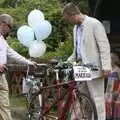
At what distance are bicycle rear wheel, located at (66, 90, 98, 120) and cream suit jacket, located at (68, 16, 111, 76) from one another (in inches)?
19.0

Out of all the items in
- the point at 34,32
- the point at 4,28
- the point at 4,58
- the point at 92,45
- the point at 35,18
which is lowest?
the point at 4,58

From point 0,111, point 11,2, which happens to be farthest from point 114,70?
point 11,2

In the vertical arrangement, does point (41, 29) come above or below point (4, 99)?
above

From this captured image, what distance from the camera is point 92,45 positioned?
26.2 ft

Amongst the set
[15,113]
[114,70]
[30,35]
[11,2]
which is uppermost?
[11,2]

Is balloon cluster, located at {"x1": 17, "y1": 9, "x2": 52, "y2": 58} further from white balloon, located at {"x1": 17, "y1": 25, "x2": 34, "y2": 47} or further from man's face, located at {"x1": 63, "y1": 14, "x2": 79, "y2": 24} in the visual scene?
man's face, located at {"x1": 63, "y1": 14, "x2": 79, "y2": 24}

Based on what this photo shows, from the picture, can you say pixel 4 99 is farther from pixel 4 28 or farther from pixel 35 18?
pixel 35 18

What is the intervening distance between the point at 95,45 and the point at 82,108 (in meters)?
0.88

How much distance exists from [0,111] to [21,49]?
352 inches

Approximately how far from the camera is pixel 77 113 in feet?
26.2

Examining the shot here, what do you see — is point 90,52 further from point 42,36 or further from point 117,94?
point 42,36

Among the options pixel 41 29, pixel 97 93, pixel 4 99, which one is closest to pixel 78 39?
pixel 97 93

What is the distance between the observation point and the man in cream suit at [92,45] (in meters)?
7.91

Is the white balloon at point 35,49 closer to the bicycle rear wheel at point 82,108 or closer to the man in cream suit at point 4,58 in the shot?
the man in cream suit at point 4,58
